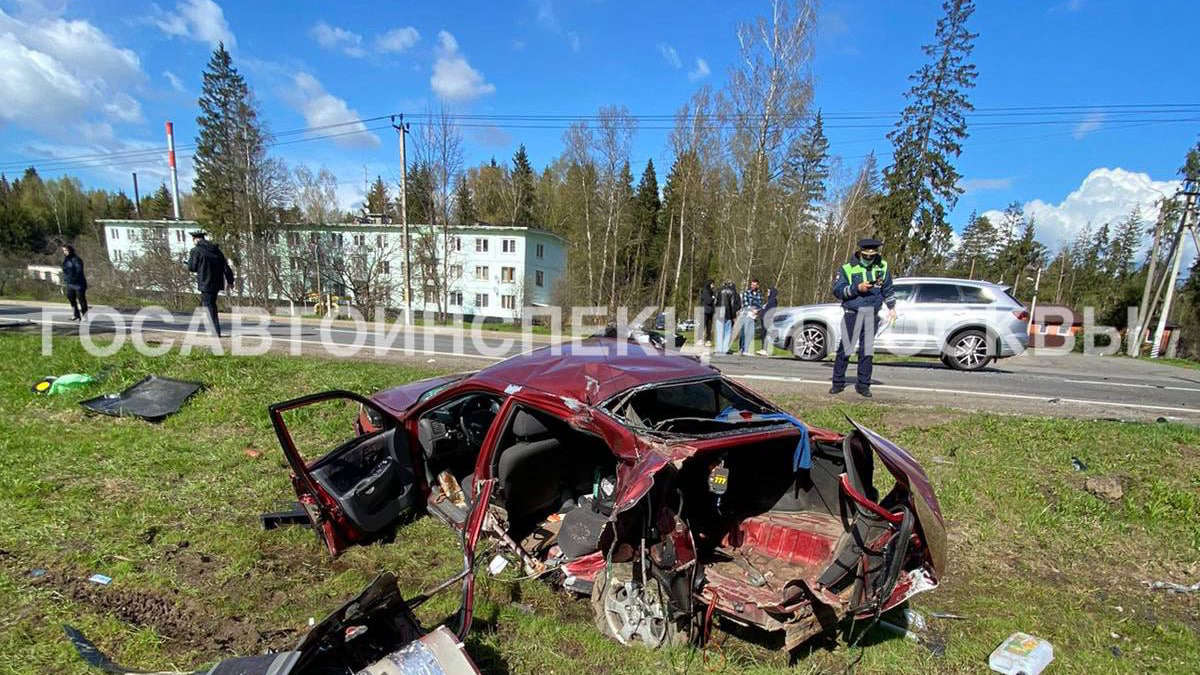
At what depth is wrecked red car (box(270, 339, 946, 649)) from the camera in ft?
7.34

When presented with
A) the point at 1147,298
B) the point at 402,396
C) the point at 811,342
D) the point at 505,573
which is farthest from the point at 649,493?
the point at 1147,298

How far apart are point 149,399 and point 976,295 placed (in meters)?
12.0

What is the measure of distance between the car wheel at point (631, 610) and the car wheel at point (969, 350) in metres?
8.93

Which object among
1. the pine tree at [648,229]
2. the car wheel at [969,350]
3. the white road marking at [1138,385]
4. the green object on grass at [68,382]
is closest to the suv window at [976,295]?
the car wheel at [969,350]

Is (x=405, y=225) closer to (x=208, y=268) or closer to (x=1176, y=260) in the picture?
(x=208, y=268)

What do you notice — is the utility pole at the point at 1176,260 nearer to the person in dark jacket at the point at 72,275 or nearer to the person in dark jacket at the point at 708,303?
the person in dark jacket at the point at 708,303

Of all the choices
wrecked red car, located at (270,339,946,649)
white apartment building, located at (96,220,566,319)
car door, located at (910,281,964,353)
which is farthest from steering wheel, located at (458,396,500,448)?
white apartment building, located at (96,220,566,319)

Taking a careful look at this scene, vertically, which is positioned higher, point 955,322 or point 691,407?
point 955,322

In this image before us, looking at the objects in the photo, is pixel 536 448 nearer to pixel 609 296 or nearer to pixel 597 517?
pixel 597 517

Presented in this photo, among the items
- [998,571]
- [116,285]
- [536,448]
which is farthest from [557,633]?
[116,285]

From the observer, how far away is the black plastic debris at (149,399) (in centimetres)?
562

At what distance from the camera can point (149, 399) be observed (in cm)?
586

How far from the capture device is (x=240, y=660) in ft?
5.27

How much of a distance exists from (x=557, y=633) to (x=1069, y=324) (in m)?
27.2
